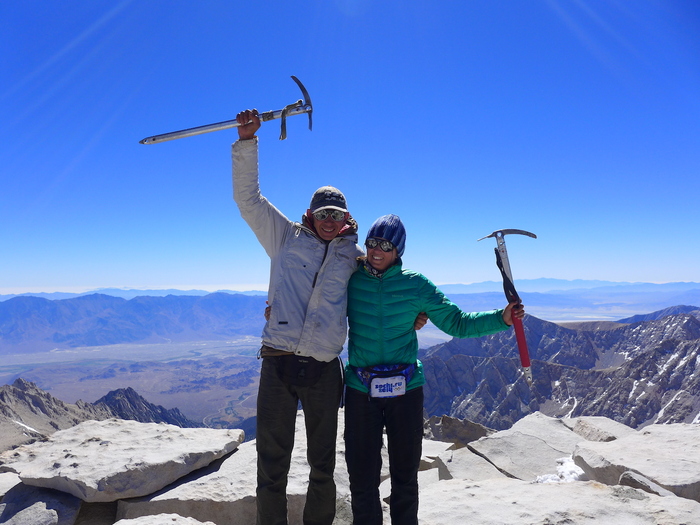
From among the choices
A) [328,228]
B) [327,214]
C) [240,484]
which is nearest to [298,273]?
[328,228]

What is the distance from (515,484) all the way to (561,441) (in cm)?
500

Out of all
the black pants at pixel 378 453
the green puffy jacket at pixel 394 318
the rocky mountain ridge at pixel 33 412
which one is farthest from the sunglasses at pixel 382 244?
the rocky mountain ridge at pixel 33 412

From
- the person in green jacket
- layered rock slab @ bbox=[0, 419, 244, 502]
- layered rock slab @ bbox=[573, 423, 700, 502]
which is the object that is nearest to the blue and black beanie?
the person in green jacket

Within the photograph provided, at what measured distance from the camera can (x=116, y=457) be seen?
685cm

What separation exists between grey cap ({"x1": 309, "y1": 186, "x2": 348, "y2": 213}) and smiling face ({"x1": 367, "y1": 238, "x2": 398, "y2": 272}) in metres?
0.66

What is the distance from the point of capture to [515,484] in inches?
259

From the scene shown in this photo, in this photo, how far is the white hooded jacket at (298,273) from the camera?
15.8 ft

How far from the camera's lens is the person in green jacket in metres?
4.70

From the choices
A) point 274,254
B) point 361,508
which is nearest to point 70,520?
Result: point 361,508

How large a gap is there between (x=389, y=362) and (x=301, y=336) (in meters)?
1.06

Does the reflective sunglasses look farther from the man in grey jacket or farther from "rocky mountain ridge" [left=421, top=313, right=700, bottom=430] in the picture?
"rocky mountain ridge" [left=421, top=313, right=700, bottom=430]

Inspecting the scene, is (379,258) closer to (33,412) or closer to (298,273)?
(298,273)

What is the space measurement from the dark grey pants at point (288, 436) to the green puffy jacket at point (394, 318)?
0.37 meters

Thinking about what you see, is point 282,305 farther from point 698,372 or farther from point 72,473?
point 698,372
